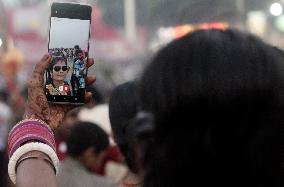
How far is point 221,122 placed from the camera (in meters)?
0.65

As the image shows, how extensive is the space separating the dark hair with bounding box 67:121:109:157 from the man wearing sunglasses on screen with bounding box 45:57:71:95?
1.34 metres

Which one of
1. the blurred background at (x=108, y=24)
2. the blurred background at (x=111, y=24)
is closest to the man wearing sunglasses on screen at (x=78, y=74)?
the blurred background at (x=111, y=24)

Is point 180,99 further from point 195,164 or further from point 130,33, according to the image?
point 130,33

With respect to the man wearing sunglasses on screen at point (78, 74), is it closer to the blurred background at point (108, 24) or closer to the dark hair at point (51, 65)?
the dark hair at point (51, 65)

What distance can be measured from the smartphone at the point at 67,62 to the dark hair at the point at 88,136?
134cm

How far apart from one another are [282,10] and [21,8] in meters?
2.02

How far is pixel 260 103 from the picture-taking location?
657 millimetres

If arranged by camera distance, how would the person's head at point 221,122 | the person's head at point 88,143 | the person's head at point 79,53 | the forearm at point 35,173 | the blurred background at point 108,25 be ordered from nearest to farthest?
the person's head at point 221,122, the forearm at point 35,173, the person's head at point 79,53, the person's head at point 88,143, the blurred background at point 108,25

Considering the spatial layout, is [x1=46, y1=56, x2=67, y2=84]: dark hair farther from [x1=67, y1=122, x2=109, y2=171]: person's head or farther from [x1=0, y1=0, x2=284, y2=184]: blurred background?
[x1=0, y1=0, x2=284, y2=184]: blurred background

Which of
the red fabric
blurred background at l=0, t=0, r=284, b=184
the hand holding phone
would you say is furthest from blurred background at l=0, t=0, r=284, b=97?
the hand holding phone

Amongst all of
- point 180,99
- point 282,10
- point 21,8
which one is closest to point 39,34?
point 21,8

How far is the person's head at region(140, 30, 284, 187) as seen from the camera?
65cm

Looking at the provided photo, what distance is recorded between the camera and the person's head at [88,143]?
2.22m

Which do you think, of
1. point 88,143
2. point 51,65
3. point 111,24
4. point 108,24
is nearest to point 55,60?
point 51,65
